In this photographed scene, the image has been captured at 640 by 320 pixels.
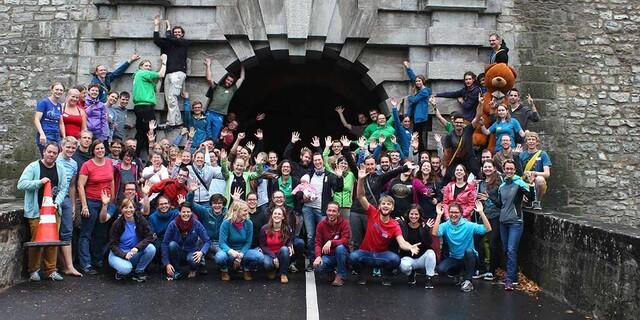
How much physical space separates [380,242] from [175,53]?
5.20 metres

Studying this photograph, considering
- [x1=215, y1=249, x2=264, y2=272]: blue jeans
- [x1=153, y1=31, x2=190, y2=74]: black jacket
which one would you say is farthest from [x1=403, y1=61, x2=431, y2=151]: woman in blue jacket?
[x1=215, y1=249, x2=264, y2=272]: blue jeans

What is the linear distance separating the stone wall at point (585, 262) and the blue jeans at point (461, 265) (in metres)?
0.85

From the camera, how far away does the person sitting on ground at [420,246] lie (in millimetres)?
7898

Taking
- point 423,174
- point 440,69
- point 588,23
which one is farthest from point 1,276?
point 588,23

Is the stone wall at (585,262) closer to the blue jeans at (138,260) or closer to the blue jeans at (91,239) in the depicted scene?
the blue jeans at (138,260)

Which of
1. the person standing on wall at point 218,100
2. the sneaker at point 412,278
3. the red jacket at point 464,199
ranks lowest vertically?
the sneaker at point 412,278

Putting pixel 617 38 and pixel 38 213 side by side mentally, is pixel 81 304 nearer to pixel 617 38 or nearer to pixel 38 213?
pixel 38 213

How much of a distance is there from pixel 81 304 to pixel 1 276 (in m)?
1.34

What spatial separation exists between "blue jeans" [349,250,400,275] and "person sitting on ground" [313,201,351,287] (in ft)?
0.43

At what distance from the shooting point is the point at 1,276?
23.7 feet

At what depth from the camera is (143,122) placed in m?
10.6

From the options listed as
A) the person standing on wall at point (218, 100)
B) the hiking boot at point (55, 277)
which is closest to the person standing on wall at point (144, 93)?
the person standing on wall at point (218, 100)

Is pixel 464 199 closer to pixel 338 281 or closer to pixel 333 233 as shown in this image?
pixel 333 233

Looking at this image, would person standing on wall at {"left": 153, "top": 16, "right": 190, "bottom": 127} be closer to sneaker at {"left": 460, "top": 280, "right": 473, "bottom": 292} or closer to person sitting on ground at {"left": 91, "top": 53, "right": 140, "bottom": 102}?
person sitting on ground at {"left": 91, "top": 53, "right": 140, "bottom": 102}
